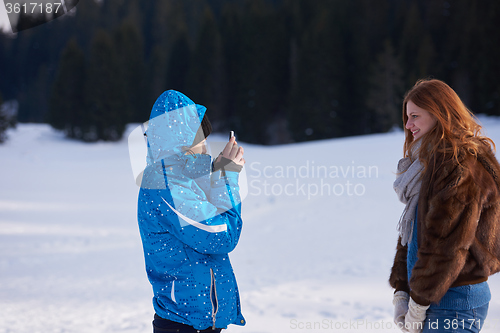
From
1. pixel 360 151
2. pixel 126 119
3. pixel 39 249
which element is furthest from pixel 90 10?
pixel 39 249

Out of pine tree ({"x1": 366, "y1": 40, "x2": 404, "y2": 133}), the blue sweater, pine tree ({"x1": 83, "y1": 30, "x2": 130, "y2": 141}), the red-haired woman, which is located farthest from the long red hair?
pine tree ({"x1": 83, "y1": 30, "x2": 130, "y2": 141})

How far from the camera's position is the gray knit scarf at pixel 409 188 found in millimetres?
1668

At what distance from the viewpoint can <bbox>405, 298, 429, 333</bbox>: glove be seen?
1.55m

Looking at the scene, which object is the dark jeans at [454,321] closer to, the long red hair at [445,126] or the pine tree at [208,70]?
the long red hair at [445,126]

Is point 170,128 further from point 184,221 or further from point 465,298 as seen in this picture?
point 465,298

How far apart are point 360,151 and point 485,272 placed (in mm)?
10769

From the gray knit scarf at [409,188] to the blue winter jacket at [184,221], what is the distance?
68cm

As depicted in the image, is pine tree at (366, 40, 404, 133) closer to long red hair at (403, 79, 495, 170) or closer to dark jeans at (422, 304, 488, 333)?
long red hair at (403, 79, 495, 170)

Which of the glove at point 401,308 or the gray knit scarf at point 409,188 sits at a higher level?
the gray knit scarf at point 409,188

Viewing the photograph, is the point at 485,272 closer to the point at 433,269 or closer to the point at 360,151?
the point at 433,269

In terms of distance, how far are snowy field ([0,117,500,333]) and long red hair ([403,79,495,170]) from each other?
140 cm

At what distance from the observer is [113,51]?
2438 centimetres

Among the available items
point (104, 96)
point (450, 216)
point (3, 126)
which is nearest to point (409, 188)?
point (450, 216)

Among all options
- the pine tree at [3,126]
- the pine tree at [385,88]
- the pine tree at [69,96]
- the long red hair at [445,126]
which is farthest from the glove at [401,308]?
the pine tree at [69,96]
